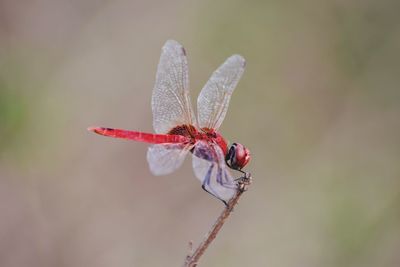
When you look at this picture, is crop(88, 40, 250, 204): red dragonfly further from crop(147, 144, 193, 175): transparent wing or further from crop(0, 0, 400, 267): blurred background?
crop(0, 0, 400, 267): blurred background

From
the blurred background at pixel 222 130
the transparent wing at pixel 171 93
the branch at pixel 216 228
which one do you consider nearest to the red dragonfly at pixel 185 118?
the transparent wing at pixel 171 93

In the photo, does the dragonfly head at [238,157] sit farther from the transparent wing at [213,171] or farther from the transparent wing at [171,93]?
the transparent wing at [171,93]

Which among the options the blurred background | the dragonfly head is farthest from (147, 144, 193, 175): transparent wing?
the blurred background

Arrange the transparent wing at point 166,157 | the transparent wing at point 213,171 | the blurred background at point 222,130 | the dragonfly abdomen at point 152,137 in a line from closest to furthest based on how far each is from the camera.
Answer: the transparent wing at point 213,171 → the transparent wing at point 166,157 → the dragonfly abdomen at point 152,137 → the blurred background at point 222,130

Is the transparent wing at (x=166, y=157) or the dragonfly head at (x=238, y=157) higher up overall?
the dragonfly head at (x=238, y=157)

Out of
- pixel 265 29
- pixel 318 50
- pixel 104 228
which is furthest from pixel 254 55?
pixel 104 228

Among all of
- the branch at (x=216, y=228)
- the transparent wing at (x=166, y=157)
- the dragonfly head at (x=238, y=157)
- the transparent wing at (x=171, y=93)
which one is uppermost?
the transparent wing at (x=171, y=93)
